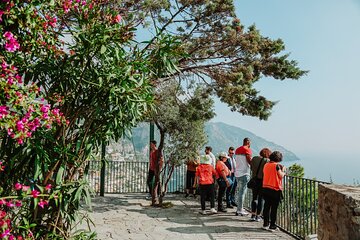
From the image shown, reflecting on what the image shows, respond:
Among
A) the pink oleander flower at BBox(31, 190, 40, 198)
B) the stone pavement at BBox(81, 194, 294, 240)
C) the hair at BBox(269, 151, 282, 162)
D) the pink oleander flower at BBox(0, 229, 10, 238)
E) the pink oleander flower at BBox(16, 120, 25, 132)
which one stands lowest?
the stone pavement at BBox(81, 194, 294, 240)

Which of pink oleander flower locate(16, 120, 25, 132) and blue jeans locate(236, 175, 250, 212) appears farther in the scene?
blue jeans locate(236, 175, 250, 212)

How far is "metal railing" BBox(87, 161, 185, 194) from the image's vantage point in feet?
50.1

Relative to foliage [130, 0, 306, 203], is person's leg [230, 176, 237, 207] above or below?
below

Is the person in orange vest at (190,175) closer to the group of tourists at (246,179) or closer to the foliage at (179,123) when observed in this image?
the foliage at (179,123)

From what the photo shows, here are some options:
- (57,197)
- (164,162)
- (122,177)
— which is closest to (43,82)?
(57,197)

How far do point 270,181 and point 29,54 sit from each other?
17.6ft

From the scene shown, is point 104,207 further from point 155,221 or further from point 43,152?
point 43,152

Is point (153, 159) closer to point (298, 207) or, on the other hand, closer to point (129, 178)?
point (129, 178)

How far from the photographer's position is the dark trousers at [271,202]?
8086 mm

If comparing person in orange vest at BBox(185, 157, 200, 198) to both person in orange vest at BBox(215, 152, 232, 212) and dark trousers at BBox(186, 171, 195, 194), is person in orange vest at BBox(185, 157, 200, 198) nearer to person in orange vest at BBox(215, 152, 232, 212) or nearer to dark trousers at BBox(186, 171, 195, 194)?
dark trousers at BBox(186, 171, 195, 194)

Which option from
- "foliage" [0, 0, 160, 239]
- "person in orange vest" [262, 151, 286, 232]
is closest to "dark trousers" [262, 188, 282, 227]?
"person in orange vest" [262, 151, 286, 232]

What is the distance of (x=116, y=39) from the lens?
4.76 metres

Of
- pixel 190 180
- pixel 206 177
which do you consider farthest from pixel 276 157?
pixel 190 180

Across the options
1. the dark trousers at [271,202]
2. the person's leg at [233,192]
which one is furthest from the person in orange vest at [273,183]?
the person's leg at [233,192]
